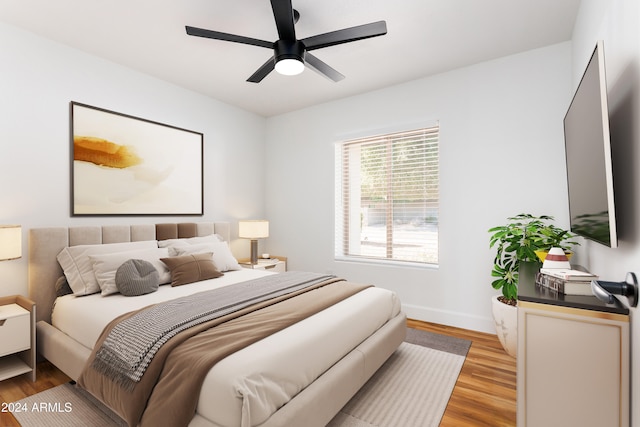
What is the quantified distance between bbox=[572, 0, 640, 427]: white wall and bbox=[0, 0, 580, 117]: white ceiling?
0.86 metres

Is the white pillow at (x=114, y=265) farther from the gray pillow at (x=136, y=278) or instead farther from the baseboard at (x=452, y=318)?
the baseboard at (x=452, y=318)

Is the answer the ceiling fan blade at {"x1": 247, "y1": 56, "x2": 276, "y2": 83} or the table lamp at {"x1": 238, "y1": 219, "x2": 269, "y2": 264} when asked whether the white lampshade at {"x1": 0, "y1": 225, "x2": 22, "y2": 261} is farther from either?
the table lamp at {"x1": 238, "y1": 219, "x2": 269, "y2": 264}

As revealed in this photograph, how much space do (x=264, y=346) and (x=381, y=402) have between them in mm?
1001

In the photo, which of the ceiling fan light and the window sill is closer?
the ceiling fan light

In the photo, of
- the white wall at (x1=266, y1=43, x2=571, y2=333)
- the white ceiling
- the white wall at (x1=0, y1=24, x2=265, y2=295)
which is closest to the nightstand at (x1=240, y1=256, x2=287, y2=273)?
the white wall at (x1=266, y1=43, x2=571, y2=333)

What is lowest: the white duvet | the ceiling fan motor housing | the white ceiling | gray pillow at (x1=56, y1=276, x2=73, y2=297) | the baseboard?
the baseboard

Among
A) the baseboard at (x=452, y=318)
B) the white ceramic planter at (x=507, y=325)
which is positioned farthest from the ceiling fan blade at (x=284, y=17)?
the baseboard at (x=452, y=318)

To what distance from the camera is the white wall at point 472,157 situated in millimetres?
2975

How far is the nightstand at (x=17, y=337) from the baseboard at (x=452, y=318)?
3.39m

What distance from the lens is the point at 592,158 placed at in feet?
5.01

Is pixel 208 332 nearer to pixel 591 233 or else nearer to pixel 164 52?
pixel 591 233

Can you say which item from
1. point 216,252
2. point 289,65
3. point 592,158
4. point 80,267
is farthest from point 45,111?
point 592,158

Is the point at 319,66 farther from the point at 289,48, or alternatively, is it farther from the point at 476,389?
the point at 476,389

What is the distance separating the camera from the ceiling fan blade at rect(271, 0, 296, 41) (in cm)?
184
